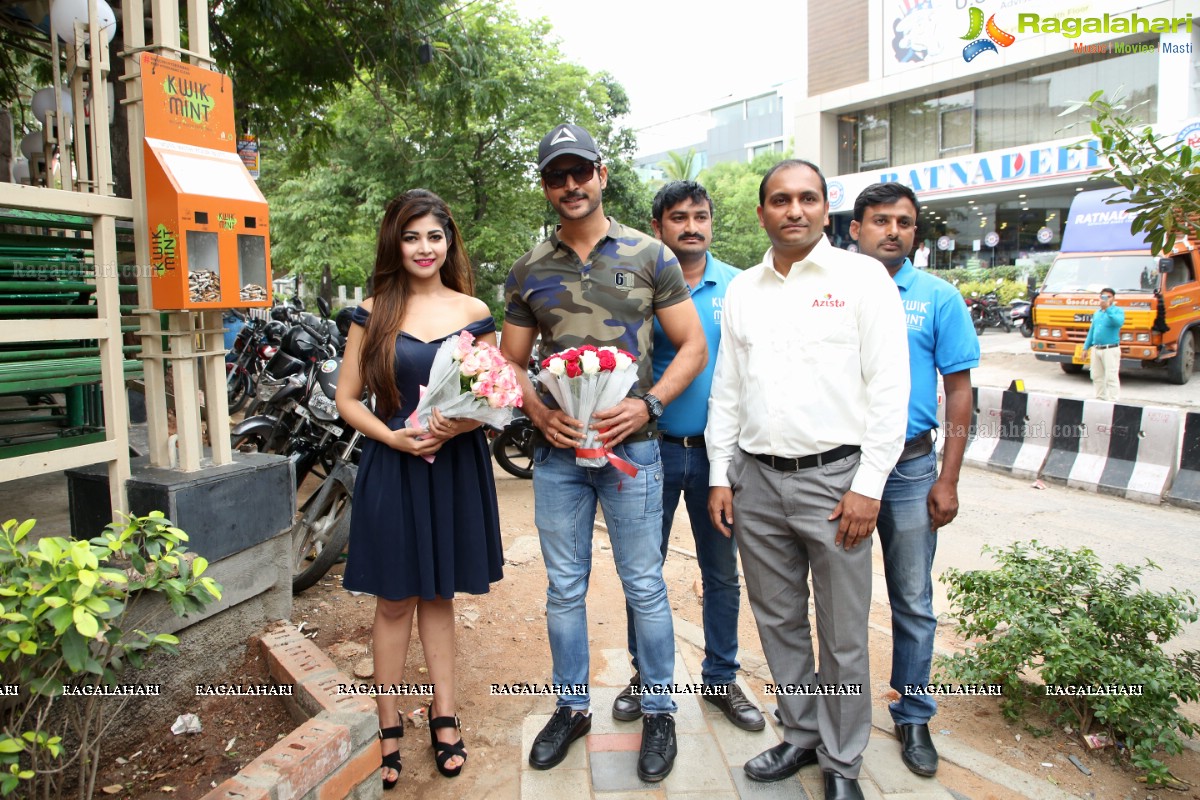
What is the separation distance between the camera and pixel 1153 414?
716 cm

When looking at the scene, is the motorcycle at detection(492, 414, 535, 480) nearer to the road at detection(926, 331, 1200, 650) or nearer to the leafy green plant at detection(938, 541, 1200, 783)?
the road at detection(926, 331, 1200, 650)

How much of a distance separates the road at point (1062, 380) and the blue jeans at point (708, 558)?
32.6 ft

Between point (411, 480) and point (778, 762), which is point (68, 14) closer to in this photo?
point (411, 480)

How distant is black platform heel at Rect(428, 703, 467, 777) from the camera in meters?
2.74

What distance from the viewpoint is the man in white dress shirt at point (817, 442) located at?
247cm

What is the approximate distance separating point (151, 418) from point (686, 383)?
2.09 m

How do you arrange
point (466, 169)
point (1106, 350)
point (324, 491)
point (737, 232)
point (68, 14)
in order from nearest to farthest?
point (68, 14) < point (324, 491) < point (1106, 350) < point (466, 169) < point (737, 232)

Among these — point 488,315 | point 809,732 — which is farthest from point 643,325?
point 809,732

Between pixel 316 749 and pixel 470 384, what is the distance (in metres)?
1.15

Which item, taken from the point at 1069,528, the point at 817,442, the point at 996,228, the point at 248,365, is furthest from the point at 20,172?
the point at 996,228

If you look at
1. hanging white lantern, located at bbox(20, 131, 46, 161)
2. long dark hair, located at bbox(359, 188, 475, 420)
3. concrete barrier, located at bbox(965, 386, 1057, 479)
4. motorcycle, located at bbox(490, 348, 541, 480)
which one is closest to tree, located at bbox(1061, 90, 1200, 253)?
long dark hair, located at bbox(359, 188, 475, 420)

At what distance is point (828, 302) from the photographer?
2.51m

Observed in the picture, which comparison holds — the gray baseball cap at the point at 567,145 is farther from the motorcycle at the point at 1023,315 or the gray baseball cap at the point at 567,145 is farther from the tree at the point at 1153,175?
the motorcycle at the point at 1023,315

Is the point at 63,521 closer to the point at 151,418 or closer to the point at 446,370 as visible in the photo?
the point at 151,418
